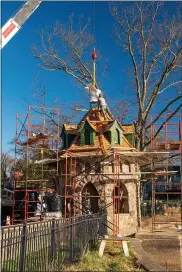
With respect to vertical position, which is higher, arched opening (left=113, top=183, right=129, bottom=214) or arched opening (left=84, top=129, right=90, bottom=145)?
arched opening (left=84, top=129, right=90, bottom=145)

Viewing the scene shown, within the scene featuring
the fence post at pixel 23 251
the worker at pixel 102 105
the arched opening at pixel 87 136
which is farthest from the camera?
the worker at pixel 102 105

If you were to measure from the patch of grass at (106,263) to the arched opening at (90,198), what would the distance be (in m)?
7.65

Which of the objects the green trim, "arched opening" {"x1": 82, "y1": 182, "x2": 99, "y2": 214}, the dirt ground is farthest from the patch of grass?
the green trim

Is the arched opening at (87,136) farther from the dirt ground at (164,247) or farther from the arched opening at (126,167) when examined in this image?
the dirt ground at (164,247)

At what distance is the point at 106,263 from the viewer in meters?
10.4

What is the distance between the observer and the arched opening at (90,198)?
19.9 meters

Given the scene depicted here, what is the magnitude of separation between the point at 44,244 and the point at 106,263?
8.18 feet

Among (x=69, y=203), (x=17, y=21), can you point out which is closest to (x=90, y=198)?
(x=69, y=203)

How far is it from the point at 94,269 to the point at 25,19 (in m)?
9.01

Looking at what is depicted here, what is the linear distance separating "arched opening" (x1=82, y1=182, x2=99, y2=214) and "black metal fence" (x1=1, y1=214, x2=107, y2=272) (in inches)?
300

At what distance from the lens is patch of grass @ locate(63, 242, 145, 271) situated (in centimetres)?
948

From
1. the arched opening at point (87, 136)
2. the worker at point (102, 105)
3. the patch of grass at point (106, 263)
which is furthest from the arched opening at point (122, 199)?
the patch of grass at point (106, 263)

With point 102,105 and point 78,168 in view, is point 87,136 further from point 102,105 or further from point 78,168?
point 102,105

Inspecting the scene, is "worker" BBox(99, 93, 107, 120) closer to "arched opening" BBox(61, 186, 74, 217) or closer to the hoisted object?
"arched opening" BBox(61, 186, 74, 217)
